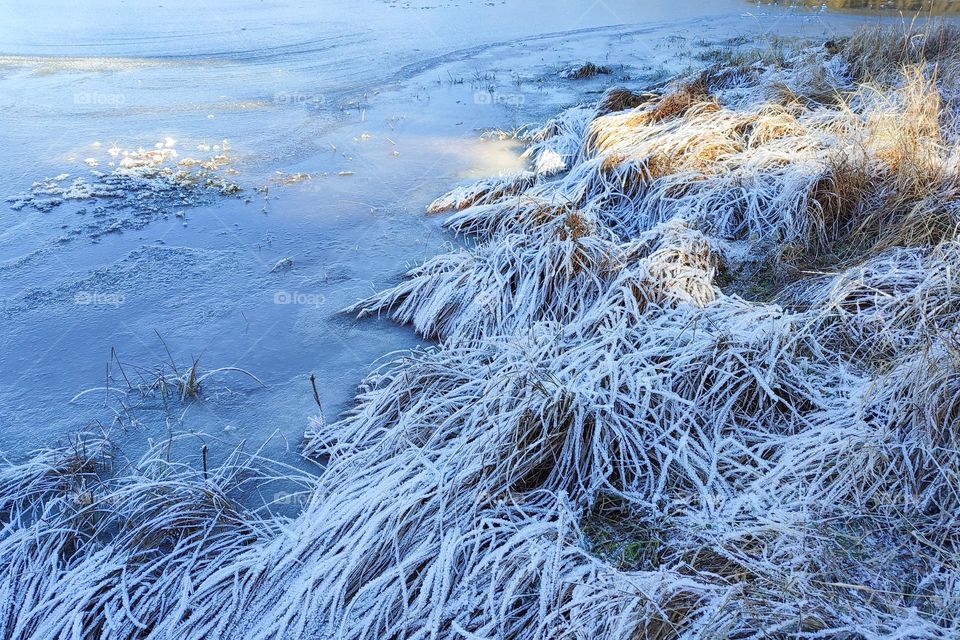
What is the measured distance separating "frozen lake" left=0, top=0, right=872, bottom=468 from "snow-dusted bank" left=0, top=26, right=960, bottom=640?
0.31 meters

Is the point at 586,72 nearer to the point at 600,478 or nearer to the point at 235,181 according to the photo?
the point at 235,181

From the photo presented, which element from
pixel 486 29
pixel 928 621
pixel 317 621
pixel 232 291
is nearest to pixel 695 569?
pixel 928 621

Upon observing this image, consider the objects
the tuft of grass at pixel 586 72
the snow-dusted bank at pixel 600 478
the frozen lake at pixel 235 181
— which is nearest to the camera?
the snow-dusted bank at pixel 600 478

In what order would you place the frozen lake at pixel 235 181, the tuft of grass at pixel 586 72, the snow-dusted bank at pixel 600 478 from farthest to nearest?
the tuft of grass at pixel 586 72 < the frozen lake at pixel 235 181 < the snow-dusted bank at pixel 600 478

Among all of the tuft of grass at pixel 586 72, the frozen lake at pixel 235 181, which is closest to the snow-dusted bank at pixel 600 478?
the frozen lake at pixel 235 181

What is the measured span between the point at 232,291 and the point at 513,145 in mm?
2963

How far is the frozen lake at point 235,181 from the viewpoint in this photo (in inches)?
105

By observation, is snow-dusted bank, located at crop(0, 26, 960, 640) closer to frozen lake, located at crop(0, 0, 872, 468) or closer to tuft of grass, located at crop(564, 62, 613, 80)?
frozen lake, located at crop(0, 0, 872, 468)

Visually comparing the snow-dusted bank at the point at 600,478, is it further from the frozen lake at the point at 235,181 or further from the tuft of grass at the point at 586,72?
the tuft of grass at the point at 586,72

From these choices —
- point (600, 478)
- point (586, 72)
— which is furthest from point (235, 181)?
point (586, 72)

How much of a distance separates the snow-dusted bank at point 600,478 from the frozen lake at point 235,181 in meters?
0.31

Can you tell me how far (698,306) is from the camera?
8.78ft

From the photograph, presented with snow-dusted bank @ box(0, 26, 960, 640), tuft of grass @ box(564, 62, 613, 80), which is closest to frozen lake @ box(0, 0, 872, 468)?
tuft of grass @ box(564, 62, 613, 80)

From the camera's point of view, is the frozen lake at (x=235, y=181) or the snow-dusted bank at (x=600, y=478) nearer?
the snow-dusted bank at (x=600, y=478)
